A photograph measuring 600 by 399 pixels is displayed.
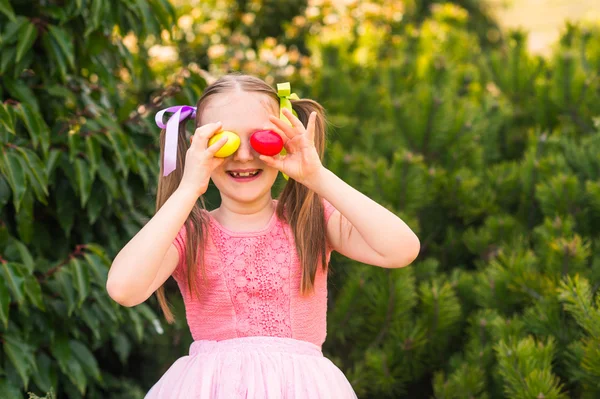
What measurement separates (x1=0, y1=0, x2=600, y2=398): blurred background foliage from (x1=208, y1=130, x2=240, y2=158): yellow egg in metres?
0.75

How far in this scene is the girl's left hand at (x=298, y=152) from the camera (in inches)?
75.3

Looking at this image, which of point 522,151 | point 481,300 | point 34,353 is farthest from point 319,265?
point 522,151

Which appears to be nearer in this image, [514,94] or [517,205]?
[517,205]

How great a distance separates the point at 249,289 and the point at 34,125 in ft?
3.50

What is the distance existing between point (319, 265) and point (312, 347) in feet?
0.72

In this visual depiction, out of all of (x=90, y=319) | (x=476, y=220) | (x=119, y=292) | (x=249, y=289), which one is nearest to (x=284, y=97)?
(x=249, y=289)

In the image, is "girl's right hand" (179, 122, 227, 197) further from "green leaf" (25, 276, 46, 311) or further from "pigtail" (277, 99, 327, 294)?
"green leaf" (25, 276, 46, 311)

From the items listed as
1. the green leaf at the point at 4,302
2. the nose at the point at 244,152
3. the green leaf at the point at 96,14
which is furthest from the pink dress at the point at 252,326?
the green leaf at the point at 96,14

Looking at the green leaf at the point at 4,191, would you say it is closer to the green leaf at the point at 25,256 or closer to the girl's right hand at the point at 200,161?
the green leaf at the point at 25,256

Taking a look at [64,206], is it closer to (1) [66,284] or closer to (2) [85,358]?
(1) [66,284]

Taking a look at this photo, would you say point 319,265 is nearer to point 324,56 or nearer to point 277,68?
point 324,56

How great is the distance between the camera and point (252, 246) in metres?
2.06

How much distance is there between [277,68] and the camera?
15.4ft

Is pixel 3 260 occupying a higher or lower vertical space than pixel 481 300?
higher
